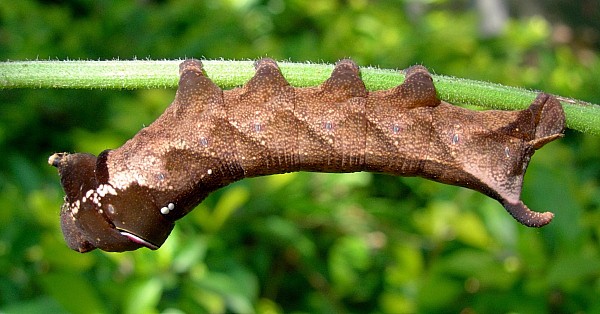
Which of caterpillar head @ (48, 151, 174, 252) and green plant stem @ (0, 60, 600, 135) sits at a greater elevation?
green plant stem @ (0, 60, 600, 135)

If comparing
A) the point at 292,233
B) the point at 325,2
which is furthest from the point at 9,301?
the point at 325,2

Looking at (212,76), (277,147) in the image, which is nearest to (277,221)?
(277,147)

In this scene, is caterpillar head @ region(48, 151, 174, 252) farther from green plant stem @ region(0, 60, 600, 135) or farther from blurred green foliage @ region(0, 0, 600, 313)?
blurred green foliage @ region(0, 0, 600, 313)

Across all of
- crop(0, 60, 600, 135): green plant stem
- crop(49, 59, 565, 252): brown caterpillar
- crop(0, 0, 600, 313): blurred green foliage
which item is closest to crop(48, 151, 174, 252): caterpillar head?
crop(49, 59, 565, 252): brown caterpillar

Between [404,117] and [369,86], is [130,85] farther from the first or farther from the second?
[404,117]

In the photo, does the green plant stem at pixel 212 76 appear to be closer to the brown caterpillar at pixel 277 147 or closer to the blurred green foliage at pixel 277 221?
the brown caterpillar at pixel 277 147

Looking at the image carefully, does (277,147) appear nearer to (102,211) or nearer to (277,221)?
(102,211)

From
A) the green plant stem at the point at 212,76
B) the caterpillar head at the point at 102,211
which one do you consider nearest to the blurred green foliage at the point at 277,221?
the caterpillar head at the point at 102,211
